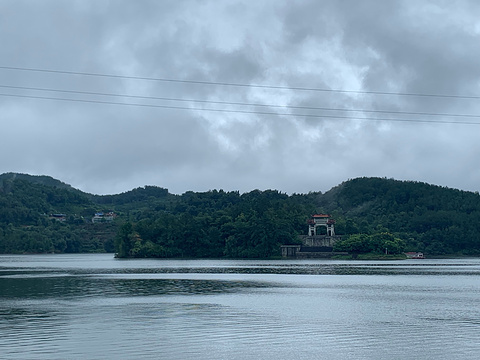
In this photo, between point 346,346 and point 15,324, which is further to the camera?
point 15,324

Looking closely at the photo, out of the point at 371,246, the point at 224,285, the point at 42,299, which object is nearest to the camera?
the point at 42,299

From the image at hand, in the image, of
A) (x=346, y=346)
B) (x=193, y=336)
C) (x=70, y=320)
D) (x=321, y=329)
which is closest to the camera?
(x=346, y=346)

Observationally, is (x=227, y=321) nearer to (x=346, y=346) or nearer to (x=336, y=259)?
(x=346, y=346)

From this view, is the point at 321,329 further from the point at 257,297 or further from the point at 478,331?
the point at 257,297

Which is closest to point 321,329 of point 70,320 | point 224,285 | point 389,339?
point 389,339

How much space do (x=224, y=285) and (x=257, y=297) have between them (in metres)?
16.5

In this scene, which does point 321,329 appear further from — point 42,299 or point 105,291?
point 105,291

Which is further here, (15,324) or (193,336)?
(15,324)

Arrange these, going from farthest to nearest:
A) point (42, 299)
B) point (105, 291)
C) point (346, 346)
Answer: point (105, 291) → point (42, 299) → point (346, 346)

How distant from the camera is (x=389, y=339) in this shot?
37.4 m

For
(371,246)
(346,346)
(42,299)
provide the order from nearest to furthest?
(346,346)
(42,299)
(371,246)

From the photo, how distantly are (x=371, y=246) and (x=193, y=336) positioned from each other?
15730 cm

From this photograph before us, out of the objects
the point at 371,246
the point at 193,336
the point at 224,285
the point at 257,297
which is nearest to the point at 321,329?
the point at 193,336

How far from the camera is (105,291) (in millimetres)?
68562
